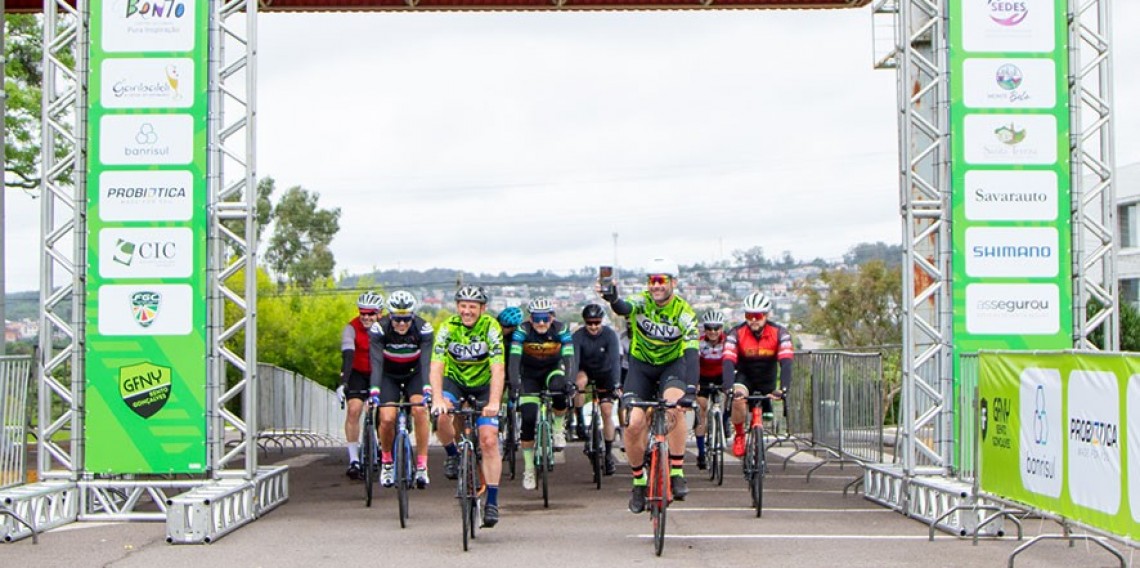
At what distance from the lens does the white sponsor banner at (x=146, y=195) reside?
46.5 feet

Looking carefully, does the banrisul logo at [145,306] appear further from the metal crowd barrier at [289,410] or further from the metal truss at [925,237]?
the metal crowd barrier at [289,410]

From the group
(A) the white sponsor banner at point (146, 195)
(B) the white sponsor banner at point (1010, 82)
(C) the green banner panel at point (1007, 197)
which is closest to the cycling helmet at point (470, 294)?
(A) the white sponsor banner at point (146, 195)

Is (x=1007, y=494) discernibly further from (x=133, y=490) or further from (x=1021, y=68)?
(x=133, y=490)

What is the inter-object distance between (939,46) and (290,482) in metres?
9.26

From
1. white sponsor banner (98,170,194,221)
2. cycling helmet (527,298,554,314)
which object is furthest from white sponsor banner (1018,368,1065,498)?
white sponsor banner (98,170,194,221)

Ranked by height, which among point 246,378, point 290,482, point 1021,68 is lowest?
point 290,482

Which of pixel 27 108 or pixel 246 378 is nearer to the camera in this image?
pixel 246 378

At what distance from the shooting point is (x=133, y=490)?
564 inches

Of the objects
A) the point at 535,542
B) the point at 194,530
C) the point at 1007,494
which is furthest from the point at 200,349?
the point at 1007,494

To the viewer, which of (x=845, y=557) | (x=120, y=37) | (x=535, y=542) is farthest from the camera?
(x=120, y=37)

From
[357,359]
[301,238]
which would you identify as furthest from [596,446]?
A: [301,238]

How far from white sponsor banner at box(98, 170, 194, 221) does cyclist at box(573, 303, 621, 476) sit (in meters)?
5.09

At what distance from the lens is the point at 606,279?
12.1m

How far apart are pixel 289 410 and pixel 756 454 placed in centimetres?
1617
